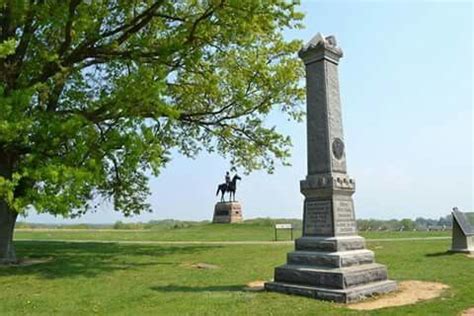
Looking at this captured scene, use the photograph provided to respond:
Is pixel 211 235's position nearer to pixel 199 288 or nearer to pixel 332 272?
pixel 199 288

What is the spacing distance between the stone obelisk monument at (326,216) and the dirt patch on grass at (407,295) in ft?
0.91

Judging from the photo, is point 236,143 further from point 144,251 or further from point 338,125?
point 338,125

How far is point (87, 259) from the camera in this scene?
648 inches

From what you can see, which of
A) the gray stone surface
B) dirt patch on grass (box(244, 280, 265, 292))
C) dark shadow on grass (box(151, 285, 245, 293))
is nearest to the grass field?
dark shadow on grass (box(151, 285, 245, 293))

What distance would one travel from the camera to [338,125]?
1080 cm

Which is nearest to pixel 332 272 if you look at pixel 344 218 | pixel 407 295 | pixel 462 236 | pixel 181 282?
pixel 344 218

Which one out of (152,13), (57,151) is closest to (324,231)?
(57,151)

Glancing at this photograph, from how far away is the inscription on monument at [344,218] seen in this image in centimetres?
1016

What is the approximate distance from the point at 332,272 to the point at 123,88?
803 centimetres

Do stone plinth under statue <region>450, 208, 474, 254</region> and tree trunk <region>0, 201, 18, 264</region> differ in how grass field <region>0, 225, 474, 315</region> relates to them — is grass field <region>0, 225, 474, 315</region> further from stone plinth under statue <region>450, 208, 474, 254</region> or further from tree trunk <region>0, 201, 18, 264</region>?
tree trunk <region>0, 201, 18, 264</region>

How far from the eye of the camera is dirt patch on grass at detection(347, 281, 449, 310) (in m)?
8.69

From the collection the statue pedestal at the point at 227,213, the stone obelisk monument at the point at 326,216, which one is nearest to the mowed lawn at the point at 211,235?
the statue pedestal at the point at 227,213

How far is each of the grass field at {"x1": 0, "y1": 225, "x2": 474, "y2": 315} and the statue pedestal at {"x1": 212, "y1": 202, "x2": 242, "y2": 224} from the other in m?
22.4

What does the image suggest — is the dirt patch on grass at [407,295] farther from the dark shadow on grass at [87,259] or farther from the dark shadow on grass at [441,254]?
the dark shadow on grass at [87,259]
